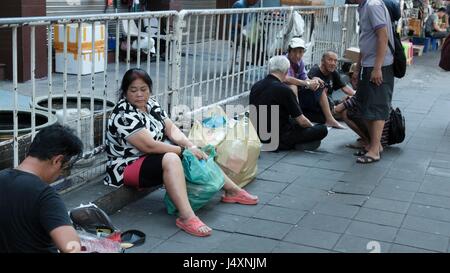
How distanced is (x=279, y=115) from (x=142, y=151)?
2.26m

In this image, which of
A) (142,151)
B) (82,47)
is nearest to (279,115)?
(142,151)

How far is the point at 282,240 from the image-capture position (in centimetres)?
430

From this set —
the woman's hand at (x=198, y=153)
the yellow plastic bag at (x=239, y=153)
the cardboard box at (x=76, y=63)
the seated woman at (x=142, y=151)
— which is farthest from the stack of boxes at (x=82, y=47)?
the yellow plastic bag at (x=239, y=153)

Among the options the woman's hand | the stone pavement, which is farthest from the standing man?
the woman's hand

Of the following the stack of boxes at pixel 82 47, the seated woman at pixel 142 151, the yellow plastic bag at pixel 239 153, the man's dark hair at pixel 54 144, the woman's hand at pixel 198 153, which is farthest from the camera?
the yellow plastic bag at pixel 239 153

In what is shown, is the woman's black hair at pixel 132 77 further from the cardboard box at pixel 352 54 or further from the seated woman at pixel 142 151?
the cardboard box at pixel 352 54

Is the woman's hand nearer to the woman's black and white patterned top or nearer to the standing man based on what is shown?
the woman's black and white patterned top

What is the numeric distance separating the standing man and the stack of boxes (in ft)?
8.50

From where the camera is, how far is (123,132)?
457 cm

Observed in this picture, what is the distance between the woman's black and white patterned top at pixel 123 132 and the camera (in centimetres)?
458

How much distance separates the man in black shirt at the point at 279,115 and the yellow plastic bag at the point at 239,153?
0.83m
